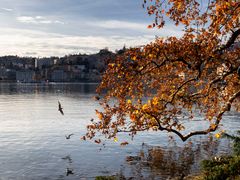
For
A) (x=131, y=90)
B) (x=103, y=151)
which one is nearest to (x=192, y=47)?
(x=131, y=90)

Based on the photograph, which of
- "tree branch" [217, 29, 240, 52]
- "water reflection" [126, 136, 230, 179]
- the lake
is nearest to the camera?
"tree branch" [217, 29, 240, 52]

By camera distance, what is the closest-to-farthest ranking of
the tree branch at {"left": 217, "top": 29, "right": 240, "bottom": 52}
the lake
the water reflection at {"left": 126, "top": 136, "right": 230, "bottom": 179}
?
1. the tree branch at {"left": 217, "top": 29, "right": 240, "bottom": 52}
2. the water reflection at {"left": 126, "top": 136, "right": 230, "bottom": 179}
3. the lake

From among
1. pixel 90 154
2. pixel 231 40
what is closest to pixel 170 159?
pixel 90 154

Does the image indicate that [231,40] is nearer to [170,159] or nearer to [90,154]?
[170,159]

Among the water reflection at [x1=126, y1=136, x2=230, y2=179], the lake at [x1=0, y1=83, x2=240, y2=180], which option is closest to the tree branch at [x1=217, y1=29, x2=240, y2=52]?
the water reflection at [x1=126, y1=136, x2=230, y2=179]

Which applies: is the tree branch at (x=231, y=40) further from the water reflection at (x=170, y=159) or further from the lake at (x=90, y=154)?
the lake at (x=90, y=154)

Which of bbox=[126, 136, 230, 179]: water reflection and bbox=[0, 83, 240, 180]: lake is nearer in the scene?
bbox=[126, 136, 230, 179]: water reflection

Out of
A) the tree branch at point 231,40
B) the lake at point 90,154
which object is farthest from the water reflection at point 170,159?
the tree branch at point 231,40

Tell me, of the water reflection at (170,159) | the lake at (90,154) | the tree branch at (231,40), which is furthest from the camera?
the lake at (90,154)

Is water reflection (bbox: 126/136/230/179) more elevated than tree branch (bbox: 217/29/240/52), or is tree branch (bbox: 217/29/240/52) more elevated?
tree branch (bbox: 217/29/240/52)

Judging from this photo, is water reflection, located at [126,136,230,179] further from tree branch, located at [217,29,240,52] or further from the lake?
tree branch, located at [217,29,240,52]

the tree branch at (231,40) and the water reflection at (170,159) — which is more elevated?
the tree branch at (231,40)

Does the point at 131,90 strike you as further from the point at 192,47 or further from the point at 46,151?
the point at 46,151

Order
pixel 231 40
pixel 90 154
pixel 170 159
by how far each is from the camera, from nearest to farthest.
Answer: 1. pixel 231 40
2. pixel 170 159
3. pixel 90 154
